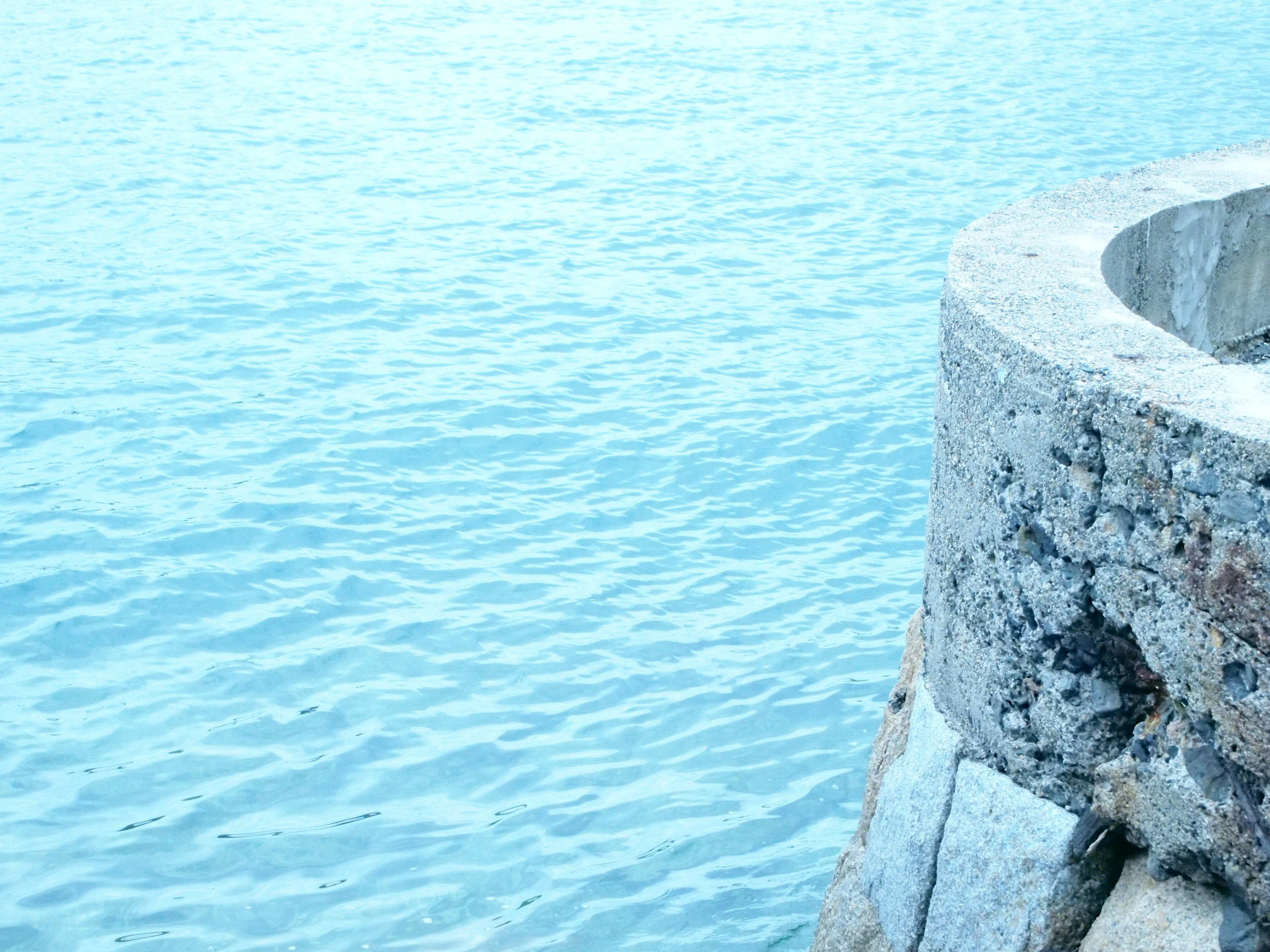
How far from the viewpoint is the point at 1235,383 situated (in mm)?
2408

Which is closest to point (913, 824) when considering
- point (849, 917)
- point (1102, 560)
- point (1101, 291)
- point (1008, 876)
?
point (1008, 876)

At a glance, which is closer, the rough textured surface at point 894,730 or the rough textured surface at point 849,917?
the rough textured surface at point 849,917

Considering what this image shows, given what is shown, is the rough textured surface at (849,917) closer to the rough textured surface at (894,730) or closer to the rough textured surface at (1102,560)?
the rough textured surface at (894,730)

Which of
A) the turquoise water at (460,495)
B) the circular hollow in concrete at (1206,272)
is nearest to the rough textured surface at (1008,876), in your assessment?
the circular hollow in concrete at (1206,272)

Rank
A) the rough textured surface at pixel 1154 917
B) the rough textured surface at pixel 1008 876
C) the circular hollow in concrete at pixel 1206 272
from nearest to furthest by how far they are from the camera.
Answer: the rough textured surface at pixel 1154 917, the rough textured surface at pixel 1008 876, the circular hollow in concrete at pixel 1206 272

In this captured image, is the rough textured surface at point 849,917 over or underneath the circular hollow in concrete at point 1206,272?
underneath

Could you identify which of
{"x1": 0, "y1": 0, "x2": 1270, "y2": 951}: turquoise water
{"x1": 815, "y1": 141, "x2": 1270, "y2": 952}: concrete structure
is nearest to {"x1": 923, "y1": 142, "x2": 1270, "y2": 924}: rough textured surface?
{"x1": 815, "y1": 141, "x2": 1270, "y2": 952}: concrete structure

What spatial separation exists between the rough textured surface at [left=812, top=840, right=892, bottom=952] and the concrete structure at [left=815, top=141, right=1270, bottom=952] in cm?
6

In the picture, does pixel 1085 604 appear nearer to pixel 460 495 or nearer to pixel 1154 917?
pixel 1154 917

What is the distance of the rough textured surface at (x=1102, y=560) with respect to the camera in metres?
2.24

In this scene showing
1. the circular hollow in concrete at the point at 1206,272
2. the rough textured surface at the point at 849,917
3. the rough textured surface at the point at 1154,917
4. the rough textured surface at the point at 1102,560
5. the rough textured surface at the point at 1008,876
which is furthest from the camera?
the circular hollow in concrete at the point at 1206,272

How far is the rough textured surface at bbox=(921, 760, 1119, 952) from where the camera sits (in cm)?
267

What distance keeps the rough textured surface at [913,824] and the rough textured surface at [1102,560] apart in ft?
0.29

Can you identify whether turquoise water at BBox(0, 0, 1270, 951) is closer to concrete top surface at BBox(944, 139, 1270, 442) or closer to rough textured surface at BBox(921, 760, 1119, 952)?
rough textured surface at BBox(921, 760, 1119, 952)
